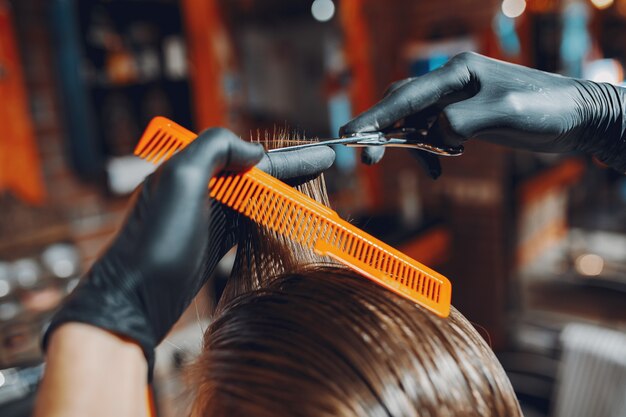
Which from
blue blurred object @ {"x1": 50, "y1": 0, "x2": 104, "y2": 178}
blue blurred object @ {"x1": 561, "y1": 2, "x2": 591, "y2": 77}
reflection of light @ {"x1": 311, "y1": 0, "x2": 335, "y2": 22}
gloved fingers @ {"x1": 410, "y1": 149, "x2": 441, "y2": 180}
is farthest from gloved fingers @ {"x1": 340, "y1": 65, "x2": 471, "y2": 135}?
blue blurred object @ {"x1": 561, "y1": 2, "x2": 591, "y2": 77}

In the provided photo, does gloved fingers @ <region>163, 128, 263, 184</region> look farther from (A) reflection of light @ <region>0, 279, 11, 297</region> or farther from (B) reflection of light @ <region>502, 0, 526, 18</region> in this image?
(B) reflection of light @ <region>502, 0, 526, 18</region>

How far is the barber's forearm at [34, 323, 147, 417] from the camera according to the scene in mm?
432

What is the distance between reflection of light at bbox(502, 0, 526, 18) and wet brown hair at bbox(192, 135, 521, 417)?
3969 millimetres

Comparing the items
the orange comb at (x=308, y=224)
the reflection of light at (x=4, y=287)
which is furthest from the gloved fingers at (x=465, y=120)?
the reflection of light at (x=4, y=287)

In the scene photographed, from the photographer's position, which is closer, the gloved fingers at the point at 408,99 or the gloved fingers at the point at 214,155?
the gloved fingers at the point at 214,155

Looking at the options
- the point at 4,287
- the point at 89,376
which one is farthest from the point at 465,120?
the point at 4,287

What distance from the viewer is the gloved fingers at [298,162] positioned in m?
0.71

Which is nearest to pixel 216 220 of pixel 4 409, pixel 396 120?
pixel 396 120

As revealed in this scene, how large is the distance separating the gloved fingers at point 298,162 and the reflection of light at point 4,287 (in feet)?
7.54

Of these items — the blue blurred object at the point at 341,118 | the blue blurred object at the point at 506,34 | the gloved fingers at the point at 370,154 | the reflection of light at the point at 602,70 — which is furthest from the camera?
the reflection of light at the point at 602,70

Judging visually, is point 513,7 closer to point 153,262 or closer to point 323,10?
point 323,10

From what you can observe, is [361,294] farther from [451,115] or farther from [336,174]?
[336,174]

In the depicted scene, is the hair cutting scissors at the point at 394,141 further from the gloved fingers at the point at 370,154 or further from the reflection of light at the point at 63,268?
the reflection of light at the point at 63,268

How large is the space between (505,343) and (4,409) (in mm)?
3773
